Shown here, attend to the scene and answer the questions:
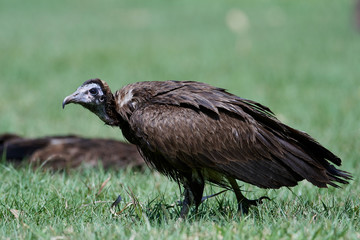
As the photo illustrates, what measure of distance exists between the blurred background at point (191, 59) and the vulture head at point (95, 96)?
373 centimetres

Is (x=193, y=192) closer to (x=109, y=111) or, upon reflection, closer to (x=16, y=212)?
(x=109, y=111)

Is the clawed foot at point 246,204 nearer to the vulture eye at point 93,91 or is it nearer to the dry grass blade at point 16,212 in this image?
the vulture eye at point 93,91

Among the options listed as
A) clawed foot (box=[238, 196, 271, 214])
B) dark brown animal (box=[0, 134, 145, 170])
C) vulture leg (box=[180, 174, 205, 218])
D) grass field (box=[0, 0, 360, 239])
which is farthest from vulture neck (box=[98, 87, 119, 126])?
dark brown animal (box=[0, 134, 145, 170])

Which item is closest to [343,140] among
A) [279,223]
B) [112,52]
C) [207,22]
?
[279,223]

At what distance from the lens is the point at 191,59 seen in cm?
1395

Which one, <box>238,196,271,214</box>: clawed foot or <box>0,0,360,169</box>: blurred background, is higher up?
<box>0,0,360,169</box>: blurred background

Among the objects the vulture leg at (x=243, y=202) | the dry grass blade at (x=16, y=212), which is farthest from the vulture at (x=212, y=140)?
the dry grass blade at (x=16, y=212)

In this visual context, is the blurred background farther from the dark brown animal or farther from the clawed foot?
the clawed foot

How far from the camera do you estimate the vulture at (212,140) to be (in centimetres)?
452

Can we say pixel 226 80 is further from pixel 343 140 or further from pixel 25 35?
pixel 25 35

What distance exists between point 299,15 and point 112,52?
10.4 m

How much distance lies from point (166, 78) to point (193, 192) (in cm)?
749

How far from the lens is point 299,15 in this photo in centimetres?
2281

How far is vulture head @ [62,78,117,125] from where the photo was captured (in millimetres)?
4855
